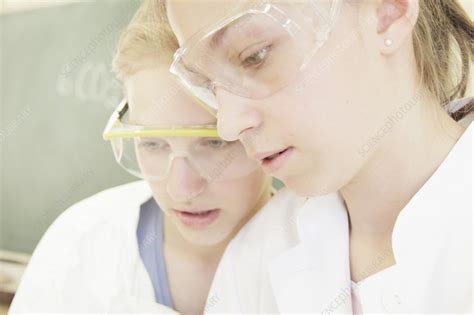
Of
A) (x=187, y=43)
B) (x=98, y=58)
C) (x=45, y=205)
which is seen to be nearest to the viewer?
(x=187, y=43)

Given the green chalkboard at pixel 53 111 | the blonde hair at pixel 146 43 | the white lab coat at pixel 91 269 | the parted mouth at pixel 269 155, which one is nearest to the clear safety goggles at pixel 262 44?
the parted mouth at pixel 269 155

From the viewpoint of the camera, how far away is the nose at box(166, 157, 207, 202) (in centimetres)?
117

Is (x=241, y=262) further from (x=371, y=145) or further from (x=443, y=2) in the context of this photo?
(x=443, y=2)

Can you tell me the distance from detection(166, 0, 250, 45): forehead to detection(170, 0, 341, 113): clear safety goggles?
0.02m

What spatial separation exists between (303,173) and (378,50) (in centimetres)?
22

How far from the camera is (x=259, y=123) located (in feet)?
2.86

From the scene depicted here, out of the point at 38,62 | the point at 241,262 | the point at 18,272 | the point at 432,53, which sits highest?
the point at 432,53

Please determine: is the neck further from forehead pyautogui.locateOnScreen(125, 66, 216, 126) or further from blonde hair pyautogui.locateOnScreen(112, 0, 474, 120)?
forehead pyautogui.locateOnScreen(125, 66, 216, 126)

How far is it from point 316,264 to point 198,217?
29 centimetres

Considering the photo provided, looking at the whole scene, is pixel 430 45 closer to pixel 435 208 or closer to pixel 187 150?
pixel 435 208

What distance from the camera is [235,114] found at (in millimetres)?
858

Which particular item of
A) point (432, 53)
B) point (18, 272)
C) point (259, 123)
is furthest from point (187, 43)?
point (18, 272)

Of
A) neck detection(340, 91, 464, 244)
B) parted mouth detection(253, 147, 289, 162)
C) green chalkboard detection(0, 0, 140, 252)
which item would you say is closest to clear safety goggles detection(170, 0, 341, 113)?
parted mouth detection(253, 147, 289, 162)

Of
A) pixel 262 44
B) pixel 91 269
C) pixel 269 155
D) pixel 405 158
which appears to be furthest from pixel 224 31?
pixel 91 269
